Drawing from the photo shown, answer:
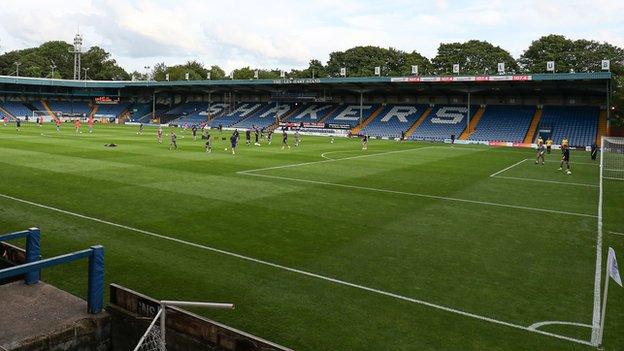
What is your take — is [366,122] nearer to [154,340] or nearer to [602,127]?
[602,127]

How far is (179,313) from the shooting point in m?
7.40

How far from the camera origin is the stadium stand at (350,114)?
257 feet

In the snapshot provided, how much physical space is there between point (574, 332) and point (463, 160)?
32006mm

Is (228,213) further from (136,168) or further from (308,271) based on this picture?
(136,168)

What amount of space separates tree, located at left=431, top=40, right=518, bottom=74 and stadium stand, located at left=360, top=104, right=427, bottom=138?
124ft

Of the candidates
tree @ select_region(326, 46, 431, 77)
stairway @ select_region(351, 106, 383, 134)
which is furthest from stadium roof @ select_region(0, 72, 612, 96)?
tree @ select_region(326, 46, 431, 77)

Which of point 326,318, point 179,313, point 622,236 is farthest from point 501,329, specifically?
point 622,236

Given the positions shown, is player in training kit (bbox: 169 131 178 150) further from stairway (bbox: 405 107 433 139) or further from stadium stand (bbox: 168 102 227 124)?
stadium stand (bbox: 168 102 227 124)

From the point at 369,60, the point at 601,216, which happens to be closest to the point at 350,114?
the point at 369,60

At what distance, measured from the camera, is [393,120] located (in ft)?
248

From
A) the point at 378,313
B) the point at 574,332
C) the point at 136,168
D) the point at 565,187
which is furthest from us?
the point at 136,168

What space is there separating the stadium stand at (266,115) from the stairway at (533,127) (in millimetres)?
39988

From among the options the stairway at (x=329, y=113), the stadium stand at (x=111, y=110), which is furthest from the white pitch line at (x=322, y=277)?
the stadium stand at (x=111, y=110)

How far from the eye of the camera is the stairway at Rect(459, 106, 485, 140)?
6612 centimetres
